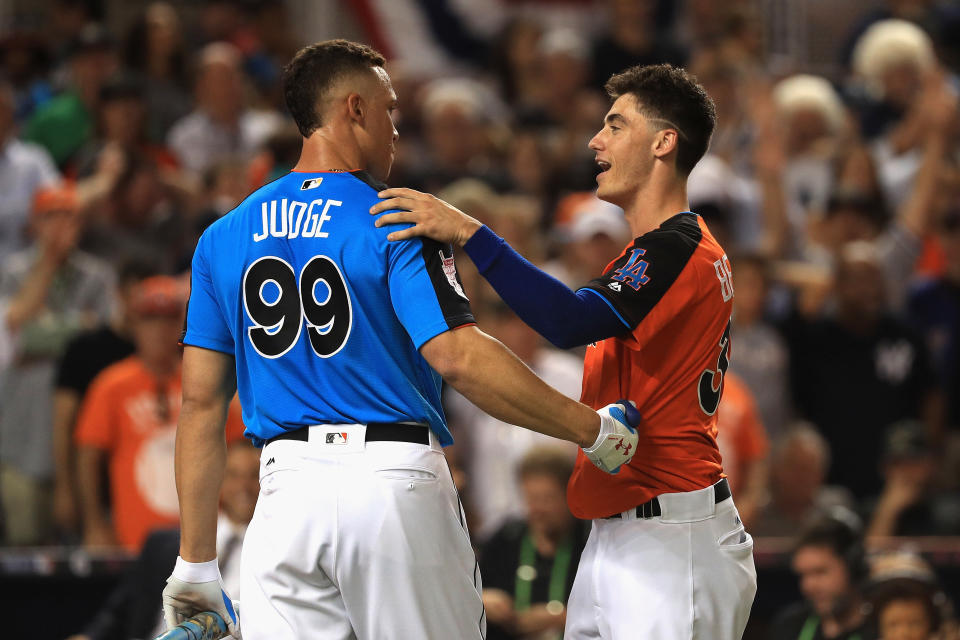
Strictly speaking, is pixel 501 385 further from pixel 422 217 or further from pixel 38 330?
pixel 38 330

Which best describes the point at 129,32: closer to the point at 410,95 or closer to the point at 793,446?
the point at 410,95

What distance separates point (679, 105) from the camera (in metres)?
4.52

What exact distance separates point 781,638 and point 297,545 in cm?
318

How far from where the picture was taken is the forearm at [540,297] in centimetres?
417

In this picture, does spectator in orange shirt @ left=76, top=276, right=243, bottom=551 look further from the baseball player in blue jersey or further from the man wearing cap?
the baseball player in blue jersey

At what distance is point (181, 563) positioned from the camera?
14.4 ft

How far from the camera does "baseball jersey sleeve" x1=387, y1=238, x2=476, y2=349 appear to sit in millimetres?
3900

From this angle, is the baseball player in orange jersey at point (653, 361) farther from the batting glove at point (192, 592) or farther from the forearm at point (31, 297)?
the forearm at point (31, 297)

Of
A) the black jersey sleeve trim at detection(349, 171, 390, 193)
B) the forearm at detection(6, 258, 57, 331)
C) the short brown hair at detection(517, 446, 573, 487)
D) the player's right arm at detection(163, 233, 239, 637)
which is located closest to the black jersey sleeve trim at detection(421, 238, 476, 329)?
the black jersey sleeve trim at detection(349, 171, 390, 193)

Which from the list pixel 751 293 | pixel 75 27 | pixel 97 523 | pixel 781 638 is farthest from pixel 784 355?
pixel 75 27

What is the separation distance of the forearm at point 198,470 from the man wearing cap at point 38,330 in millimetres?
3844

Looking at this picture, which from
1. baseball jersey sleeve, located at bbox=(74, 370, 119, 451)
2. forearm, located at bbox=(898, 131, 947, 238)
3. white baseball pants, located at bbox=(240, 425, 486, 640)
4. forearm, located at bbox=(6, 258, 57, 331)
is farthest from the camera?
forearm, located at bbox=(898, 131, 947, 238)

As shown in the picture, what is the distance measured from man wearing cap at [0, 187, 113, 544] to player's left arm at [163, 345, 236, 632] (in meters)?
3.77

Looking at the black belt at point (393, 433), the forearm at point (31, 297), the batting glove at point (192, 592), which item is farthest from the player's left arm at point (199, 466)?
the forearm at point (31, 297)
